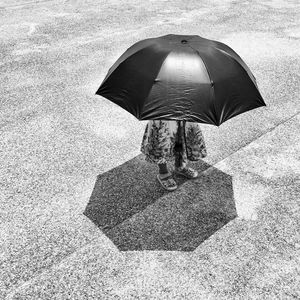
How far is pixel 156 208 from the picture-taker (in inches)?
155

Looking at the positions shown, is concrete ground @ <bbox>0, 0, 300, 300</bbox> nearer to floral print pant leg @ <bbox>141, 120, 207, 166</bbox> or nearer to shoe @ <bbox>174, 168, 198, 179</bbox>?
shoe @ <bbox>174, 168, 198, 179</bbox>

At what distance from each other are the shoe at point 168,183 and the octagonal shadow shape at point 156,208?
0.19 feet

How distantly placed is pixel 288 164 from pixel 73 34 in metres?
7.19

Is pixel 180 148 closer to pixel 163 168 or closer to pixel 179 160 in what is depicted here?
pixel 179 160

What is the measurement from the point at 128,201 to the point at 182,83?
5.63 feet

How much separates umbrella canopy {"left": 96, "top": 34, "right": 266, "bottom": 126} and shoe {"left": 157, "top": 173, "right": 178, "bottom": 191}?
137cm

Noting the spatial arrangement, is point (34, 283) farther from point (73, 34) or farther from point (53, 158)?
point (73, 34)

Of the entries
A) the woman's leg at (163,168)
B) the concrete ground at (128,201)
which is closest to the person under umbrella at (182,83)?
the woman's leg at (163,168)

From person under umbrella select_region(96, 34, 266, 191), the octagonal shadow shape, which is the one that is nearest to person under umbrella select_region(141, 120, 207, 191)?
the octagonal shadow shape

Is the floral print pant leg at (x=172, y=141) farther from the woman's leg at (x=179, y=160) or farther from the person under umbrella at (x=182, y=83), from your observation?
the person under umbrella at (x=182, y=83)

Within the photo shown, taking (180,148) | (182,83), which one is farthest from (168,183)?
(182,83)

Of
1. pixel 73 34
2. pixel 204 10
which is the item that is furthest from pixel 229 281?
pixel 204 10

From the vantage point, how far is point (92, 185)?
4305 millimetres

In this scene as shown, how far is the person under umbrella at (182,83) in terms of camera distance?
9.68 ft
